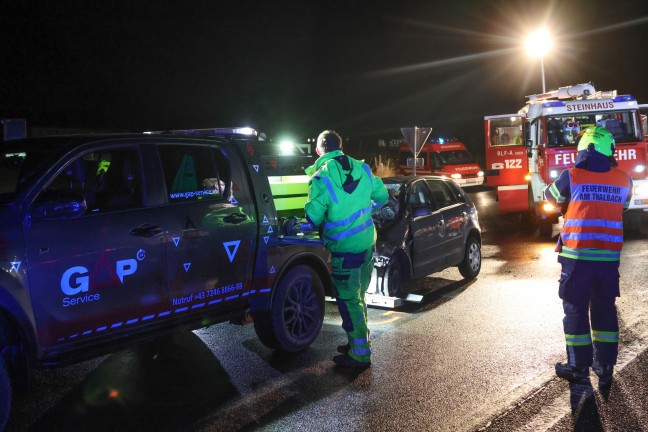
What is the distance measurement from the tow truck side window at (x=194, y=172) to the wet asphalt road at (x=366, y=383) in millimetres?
1169

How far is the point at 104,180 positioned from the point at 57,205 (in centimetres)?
74

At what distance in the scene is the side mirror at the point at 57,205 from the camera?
4.01 meters

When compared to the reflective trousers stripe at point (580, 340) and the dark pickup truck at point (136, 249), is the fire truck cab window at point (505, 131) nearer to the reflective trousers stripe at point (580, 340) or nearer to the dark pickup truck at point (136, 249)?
the dark pickup truck at point (136, 249)

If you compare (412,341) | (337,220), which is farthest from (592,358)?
(337,220)

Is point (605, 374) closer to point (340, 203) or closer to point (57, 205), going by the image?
point (340, 203)

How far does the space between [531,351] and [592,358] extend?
83 centimetres

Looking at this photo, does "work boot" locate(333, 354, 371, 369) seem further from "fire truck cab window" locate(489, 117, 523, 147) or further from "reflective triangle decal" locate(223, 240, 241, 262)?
"fire truck cab window" locate(489, 117, 523, 147)

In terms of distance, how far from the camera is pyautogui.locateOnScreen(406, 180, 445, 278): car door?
8.20m

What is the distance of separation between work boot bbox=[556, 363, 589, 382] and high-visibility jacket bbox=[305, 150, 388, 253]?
1793 mm

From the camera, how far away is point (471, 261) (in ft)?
31.4

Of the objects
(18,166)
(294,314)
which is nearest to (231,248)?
(294,314)

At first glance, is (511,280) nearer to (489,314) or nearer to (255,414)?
(489,314)

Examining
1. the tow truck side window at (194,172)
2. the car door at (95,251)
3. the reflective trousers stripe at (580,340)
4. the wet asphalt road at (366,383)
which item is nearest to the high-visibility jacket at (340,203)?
the tow truck side window at (194,172)

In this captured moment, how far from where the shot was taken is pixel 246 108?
34062 millimetres
